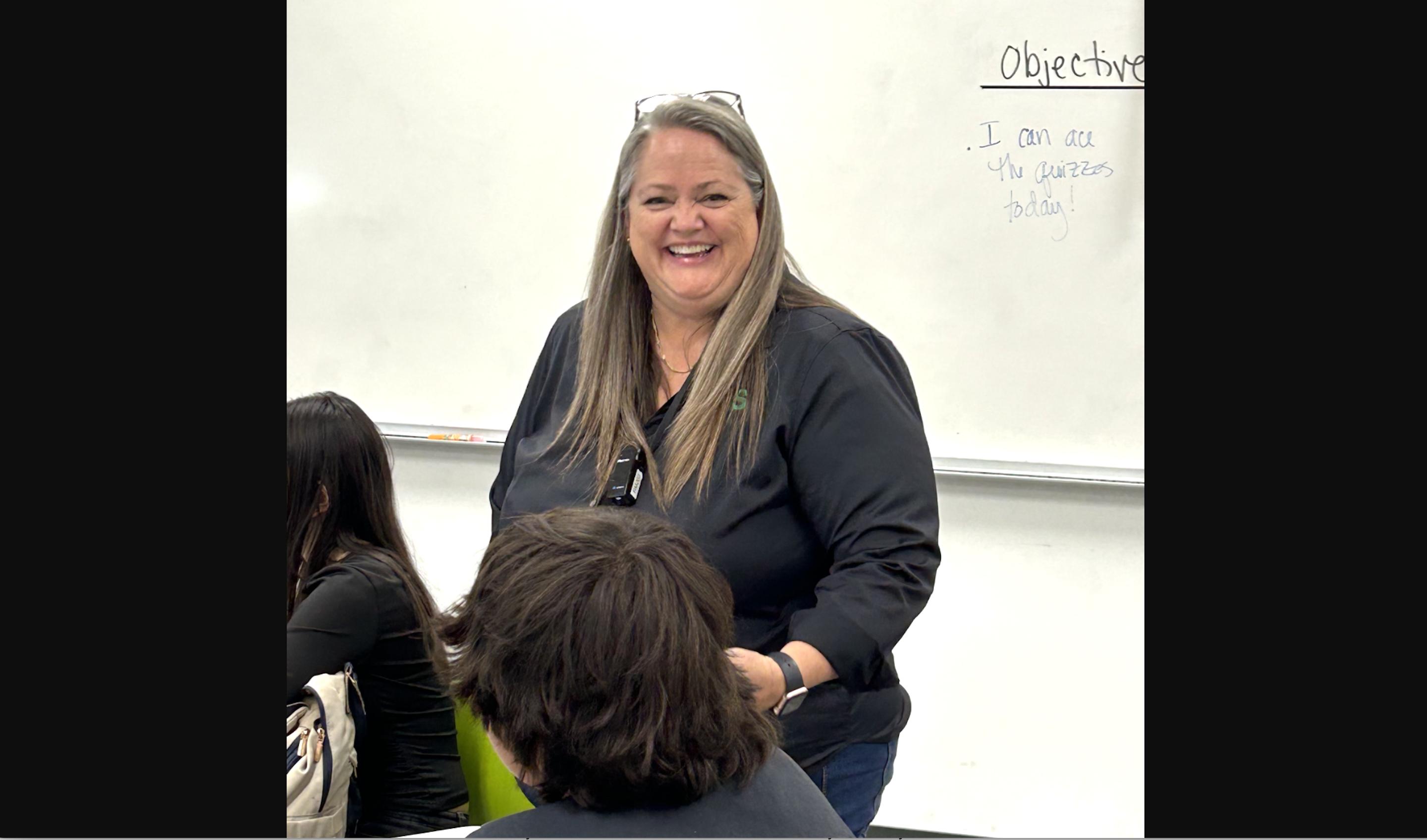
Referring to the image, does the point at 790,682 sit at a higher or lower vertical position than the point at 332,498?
lower

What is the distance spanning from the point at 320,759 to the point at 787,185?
5.02ft

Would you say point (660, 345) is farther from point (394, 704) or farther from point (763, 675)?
point (394, 704)

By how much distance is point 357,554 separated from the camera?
1.69 m

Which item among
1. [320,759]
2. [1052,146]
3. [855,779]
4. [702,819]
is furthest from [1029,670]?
[702,819]

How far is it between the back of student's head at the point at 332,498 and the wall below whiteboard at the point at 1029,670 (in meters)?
1.21

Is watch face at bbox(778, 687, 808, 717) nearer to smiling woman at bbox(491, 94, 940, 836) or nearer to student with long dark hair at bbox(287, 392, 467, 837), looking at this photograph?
smiling woman at bbox(491, 94, 940, 836)

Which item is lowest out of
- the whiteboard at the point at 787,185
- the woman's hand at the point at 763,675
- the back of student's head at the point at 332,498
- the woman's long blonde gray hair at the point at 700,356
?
the woman's hand at the point at 763,675

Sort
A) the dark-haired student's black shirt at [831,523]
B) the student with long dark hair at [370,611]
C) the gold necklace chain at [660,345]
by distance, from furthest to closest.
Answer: the student with long dark hair at [370,611] < the gold necklace chain at [660,345] < the dark-haired student's black shirt at [831,523]

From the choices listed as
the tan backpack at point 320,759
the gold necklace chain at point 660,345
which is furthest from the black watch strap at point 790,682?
the tan backpack at point 320,759

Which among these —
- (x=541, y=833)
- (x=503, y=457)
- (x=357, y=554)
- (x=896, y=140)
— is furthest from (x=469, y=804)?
(x=896, y=140)

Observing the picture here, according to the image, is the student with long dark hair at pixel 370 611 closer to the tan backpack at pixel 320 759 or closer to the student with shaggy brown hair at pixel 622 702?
the tan backpack at pixel 320 759

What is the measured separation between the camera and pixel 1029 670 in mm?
2473

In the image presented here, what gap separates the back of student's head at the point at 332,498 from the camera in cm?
171

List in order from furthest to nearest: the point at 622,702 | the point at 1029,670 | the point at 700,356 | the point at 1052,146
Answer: the point at 1029,670, the point at 1052,146, the point at 700,356, the point at 622,702
